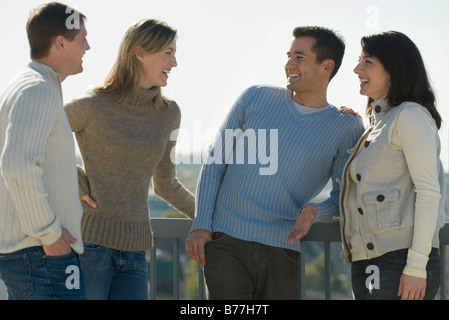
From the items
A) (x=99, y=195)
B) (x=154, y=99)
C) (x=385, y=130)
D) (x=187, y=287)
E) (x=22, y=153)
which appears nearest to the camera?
(x=22, y=153)

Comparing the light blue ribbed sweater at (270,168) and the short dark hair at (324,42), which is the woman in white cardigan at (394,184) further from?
the short dark hair at (324,42)

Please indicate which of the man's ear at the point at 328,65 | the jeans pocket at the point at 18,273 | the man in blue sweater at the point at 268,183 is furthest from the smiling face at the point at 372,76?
the jeans pocket at the point at 18,273

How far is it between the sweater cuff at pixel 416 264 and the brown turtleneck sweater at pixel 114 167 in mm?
1068

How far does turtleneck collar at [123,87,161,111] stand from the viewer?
2.95m

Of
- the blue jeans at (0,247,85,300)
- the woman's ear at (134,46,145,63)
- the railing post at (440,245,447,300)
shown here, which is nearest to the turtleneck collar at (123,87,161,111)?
the woman's ear at (134,46,145,63)

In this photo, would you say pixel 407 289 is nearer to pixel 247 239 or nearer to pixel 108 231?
pixel 247 239

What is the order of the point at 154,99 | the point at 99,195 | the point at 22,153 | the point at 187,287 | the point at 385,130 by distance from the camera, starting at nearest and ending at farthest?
the point at 22,153, the point at 385,130, the point at 99,195, the point at 154,99, the point at 187,287

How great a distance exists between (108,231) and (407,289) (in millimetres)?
1186

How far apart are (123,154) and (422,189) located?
47.1 inches

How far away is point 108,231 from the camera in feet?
9.20

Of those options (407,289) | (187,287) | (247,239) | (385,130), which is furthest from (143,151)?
(187,287)

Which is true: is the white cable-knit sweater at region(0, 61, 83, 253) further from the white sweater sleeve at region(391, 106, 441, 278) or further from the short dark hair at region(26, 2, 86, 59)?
the white sweater sleeve at region(391, 106, 441, 278)

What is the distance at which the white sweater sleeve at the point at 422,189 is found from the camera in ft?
8.24
